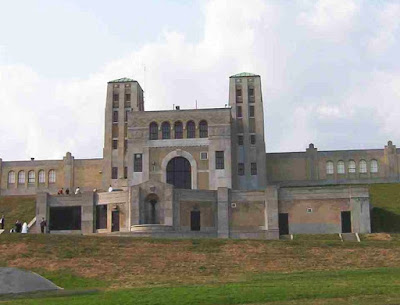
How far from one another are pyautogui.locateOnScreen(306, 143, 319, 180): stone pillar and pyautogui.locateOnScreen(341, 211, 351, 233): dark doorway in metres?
28.9

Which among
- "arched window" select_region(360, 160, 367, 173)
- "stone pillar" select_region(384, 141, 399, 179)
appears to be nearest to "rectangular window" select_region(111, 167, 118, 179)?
"arched window" select_region(360, 160, 367, 173)

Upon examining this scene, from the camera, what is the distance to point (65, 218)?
69000 mm

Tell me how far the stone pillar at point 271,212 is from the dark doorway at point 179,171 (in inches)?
533

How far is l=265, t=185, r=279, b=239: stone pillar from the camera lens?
210 feet

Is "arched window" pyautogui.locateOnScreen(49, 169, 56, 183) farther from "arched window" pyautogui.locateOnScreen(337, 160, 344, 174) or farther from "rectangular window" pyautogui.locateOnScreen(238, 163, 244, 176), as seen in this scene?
"arched window" pyautogui.locateOnScreen(337, 160, 344, 174)

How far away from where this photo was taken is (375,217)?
2672 inches

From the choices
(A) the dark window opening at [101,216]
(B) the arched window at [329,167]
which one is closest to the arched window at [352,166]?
(B) the arched window at [329,167]

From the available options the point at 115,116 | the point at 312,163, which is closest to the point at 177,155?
the point at 115,116

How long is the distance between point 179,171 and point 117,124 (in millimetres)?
16499

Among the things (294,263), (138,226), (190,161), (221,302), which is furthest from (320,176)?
(221,302)

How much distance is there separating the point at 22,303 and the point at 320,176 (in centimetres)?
6878

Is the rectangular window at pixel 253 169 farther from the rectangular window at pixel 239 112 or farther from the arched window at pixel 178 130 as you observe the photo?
the arched window at pixel 178 130

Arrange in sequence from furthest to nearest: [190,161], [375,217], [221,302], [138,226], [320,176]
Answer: [320,176]
[190,161]
[375,217]
[138,226]
[221,302]

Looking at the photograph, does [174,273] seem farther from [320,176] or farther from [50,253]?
[320,176]
